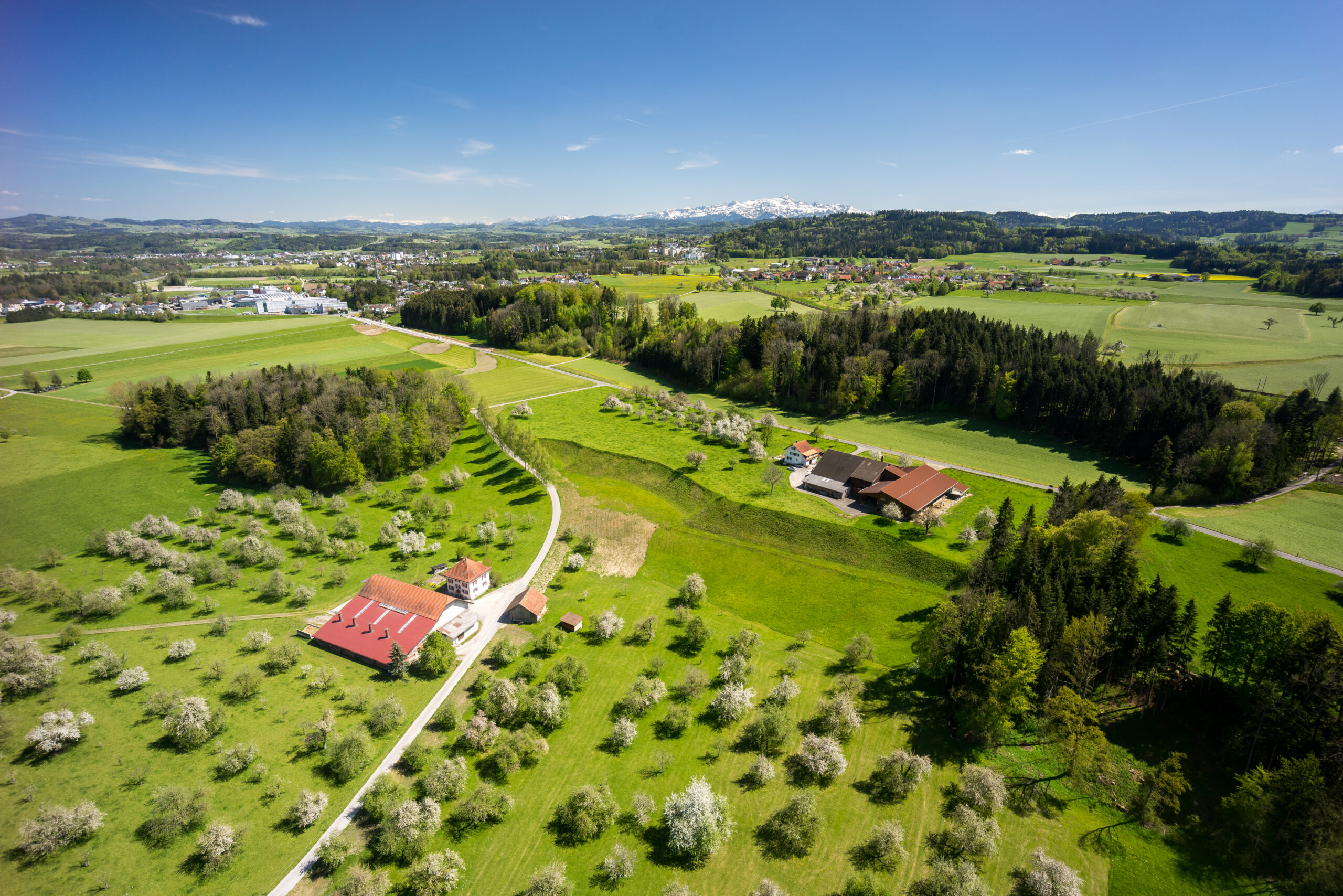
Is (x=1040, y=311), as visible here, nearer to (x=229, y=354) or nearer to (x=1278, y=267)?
(x=1278, y=267)

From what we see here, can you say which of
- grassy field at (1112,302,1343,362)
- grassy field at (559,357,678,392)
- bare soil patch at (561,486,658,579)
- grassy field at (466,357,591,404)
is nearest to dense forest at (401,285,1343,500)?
grassy field at (559,357,678,392)

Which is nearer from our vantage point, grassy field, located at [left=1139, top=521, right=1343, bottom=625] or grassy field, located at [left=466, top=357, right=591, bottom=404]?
grassy field, located at [left=1139, top=521, right=1343, bottom=625]

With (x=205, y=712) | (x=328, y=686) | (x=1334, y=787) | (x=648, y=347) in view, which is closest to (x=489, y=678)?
(x=328, y=686)

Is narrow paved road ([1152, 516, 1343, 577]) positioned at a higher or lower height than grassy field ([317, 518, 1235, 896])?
higher

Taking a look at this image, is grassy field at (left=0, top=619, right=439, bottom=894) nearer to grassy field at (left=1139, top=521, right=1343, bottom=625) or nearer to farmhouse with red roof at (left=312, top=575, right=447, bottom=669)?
farmhouse with red roof at (left=312, top=575, right=447, bottom=669)

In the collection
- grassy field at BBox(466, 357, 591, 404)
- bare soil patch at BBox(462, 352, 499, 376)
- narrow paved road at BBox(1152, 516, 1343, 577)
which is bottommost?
narrow paved road at BBox(1152, 516, 1343, 577)

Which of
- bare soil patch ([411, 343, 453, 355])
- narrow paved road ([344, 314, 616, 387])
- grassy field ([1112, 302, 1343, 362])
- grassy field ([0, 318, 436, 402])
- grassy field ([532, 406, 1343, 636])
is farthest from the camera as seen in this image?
bare soil patch ([411, 343, 453, 355])

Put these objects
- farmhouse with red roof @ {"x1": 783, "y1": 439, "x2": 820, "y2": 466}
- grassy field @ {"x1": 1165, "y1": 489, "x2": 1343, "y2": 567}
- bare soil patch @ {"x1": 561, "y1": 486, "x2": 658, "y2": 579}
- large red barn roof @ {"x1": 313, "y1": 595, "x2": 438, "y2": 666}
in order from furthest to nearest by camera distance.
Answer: farmhouse with red roof @ {"x1": 783, "y1": 439, "x2": 820, "y2": 466} → bare soil patch @ {"x1": 561, "y1": 486, "x2": 658, "y2": 579} → grassy field @ {"x1": 1165, "y1": 489, "x2": 1343, "y2": 567} → large red barn roof @ {"x1": 313, "y1": 595, "x2": 438, "y2": 666}
